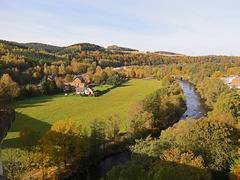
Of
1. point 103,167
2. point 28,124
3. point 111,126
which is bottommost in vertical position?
point 103,167

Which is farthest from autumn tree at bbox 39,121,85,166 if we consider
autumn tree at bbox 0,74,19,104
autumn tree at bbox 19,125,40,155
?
autumn tree at bbox 0,74,19,104

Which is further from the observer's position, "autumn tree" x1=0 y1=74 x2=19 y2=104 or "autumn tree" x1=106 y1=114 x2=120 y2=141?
"autumn tree" x1=0 y1=74 x2=19 y2=104

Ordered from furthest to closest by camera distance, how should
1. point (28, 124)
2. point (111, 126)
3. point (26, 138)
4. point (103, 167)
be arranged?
point (28, 124) < point (111, 126) < point (103, 167) < point (26, 138)

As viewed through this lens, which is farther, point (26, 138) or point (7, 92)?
point (7, 92)

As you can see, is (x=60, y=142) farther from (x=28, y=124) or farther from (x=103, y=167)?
(x=28, y=124)

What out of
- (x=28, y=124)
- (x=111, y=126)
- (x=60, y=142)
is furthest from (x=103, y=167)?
(x=28, y=124)

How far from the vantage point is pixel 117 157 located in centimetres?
2662

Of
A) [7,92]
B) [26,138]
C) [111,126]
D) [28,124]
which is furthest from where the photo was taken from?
[7,92]

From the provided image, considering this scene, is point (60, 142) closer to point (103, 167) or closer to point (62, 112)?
point (103, 167)

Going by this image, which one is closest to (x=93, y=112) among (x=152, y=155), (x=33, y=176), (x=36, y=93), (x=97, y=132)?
(x=97, y=132)

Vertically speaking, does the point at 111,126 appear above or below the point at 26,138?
below

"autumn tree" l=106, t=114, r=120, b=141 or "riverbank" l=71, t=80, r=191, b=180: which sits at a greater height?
"autumn tree" l=106, t=114, r=120, b=141

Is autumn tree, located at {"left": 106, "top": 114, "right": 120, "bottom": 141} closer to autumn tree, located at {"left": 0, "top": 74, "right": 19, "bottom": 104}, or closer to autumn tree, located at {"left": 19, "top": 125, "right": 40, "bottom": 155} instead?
autumn tree, located at {"left": 19, "top": 125, "right": 40, "bottom": 155}

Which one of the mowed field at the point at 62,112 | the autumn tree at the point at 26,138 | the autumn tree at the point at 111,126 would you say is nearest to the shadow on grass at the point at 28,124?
the mowed field at the point at 62,112
